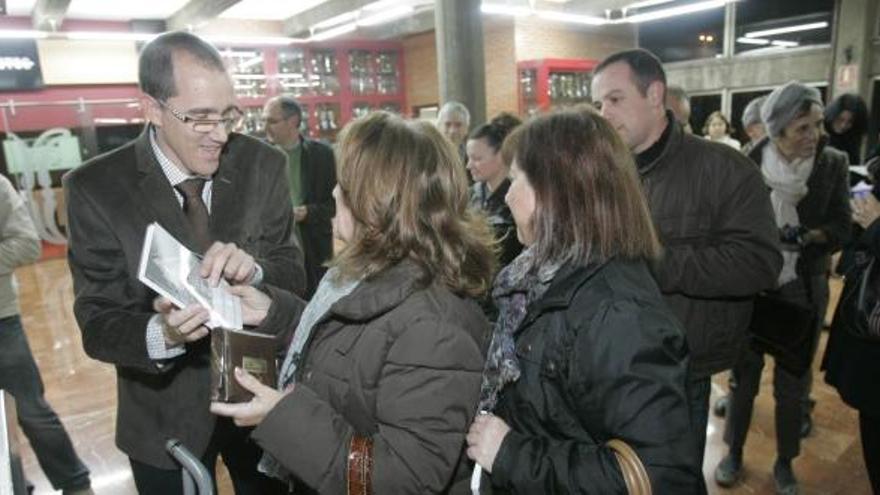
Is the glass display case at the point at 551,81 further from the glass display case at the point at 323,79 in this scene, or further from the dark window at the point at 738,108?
the dark window at the point at 738,108

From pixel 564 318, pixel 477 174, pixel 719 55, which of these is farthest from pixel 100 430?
pixel 719 55

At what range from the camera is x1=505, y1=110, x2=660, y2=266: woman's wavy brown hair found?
3.79 feet

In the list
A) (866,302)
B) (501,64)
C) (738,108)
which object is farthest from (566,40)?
(866,302)

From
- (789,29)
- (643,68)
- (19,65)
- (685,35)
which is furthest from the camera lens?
(685,35)

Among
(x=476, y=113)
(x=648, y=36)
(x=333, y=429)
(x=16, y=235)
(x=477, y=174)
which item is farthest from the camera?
(x=648, y=36)

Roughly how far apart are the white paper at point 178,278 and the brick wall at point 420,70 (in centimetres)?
1117

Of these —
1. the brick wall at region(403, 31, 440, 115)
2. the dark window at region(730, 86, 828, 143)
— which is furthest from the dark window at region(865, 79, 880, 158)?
the brick wall at region(403, 31, 440, 115)

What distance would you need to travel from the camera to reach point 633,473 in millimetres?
1006

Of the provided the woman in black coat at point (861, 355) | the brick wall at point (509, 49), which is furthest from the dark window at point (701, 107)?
the woman in black coat at point (861, 355)

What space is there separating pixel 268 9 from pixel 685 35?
8.21 m

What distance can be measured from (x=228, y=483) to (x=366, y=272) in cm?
222

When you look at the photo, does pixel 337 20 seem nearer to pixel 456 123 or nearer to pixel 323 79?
pixel 323 79

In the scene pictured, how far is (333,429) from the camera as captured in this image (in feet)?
3.76

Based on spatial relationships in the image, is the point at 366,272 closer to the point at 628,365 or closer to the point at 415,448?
the point at 415,448
